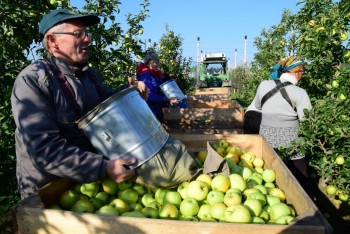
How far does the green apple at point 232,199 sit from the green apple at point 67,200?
2.72 feet

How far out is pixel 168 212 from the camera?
1.55 meters

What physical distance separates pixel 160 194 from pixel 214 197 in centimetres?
31

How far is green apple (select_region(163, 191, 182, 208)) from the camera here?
171 cm

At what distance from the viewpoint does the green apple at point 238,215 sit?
143 centimetres

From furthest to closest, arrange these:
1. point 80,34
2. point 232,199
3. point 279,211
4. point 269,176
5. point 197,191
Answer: point 269,176 → point 80,34 → point 197,191 → point 232,199 → point 279,211

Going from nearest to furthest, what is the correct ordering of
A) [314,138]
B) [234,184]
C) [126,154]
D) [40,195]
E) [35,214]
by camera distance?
[35,214] < [40,195] < [126,154] < [234,184] < [314,138]

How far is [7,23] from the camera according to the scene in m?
2.28

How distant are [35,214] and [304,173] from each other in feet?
9.50

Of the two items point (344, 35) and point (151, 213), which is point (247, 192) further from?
point (344, 35)

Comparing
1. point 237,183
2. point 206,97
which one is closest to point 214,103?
point 206,97

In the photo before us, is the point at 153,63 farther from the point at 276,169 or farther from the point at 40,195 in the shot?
the point at 40,195

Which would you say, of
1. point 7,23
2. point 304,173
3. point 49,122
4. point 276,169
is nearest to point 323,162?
point 304,173

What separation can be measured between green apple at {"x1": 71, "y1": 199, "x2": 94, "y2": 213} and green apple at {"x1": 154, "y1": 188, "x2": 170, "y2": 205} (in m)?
0.36

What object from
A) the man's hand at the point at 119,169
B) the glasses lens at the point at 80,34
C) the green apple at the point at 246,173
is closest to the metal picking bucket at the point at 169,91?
the green apple at the point at 246,173
